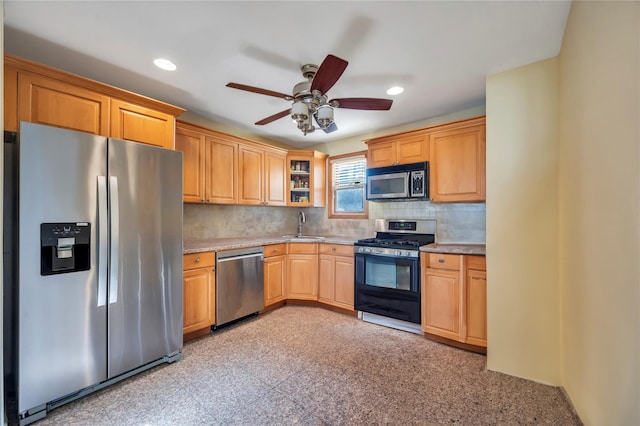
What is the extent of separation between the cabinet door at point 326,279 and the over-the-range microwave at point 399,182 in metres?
0.99

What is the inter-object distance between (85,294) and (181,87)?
1.90 metres

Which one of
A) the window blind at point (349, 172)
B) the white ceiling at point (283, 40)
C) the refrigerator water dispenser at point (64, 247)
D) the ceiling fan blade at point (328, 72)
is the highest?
the white ceiling at point (283, 40)

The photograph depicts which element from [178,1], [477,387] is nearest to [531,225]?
[477,387]

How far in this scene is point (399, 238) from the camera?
3.60 metres

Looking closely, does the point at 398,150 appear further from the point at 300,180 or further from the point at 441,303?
the point at 441,303

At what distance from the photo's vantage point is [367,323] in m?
3.20

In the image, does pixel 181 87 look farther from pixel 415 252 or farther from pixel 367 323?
pixel 367 323

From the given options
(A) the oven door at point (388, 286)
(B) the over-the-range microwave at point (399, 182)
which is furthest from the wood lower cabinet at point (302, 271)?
(B) the over-the-range microwave at point (399, 182)

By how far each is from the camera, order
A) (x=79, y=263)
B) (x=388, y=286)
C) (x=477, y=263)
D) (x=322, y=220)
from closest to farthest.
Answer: (x=79, y=263)
(x=477, y=263)
(x=388, y=286)
(x=322, y=220)

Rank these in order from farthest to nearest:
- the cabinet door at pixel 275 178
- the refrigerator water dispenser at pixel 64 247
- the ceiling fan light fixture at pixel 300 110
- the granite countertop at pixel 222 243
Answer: the cabinet door at pixel 275 178
the granite countertop at pixel 222 243
the ceiling fan light fixture at pixel 300 110
the refrigerator water dispenser at pixel 64 247

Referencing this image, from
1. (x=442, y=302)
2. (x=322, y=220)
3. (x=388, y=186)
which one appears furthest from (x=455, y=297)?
(x=322, y=220)

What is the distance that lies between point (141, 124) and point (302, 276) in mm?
2488

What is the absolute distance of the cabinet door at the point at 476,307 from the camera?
8.02 feet

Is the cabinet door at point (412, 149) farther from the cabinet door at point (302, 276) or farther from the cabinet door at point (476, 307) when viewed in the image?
the cabinet door at point (302, 276)
